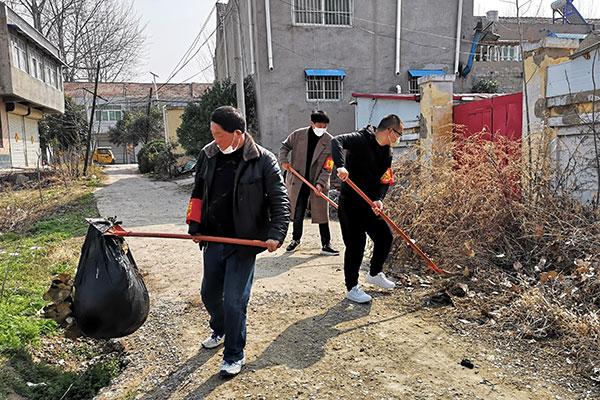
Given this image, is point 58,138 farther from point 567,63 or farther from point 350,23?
point 567,63

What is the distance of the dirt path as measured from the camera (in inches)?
112

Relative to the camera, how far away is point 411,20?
16906mm

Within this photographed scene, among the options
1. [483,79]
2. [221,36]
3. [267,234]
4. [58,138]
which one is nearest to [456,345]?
[267,234]

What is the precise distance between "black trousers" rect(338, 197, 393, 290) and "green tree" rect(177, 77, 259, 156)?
480 inches

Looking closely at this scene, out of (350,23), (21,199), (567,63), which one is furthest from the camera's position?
(350,23)

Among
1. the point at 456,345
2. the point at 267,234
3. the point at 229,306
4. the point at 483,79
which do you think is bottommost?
the point at 456,345

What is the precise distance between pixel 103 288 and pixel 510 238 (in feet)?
12.5

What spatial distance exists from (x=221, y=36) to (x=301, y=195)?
18.8m

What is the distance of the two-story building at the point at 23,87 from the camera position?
57.7ft

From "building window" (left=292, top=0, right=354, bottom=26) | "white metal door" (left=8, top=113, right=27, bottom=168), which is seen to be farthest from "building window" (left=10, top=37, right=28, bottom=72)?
"building window" (left=292, top=0, right=354, bottom=26)

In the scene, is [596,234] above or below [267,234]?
below

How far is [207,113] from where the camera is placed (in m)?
16.7

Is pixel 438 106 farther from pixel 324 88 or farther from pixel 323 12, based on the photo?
pixel 323 12

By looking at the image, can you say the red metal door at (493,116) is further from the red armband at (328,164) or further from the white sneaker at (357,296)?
the white sneaker at (357,296)
